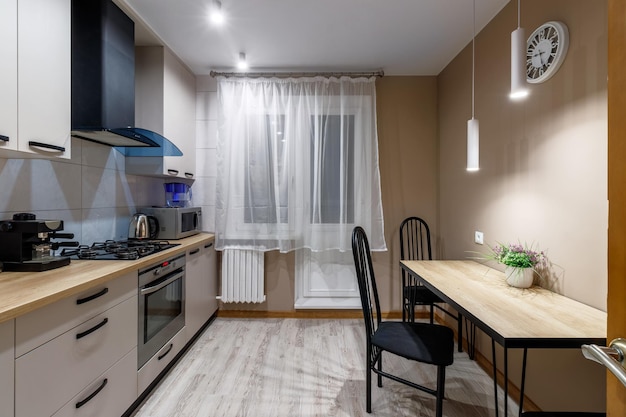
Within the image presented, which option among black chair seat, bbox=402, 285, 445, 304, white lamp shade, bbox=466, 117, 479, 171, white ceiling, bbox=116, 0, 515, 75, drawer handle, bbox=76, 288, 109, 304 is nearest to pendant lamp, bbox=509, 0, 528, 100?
white lamp shade, bbox=466, 117, 479, 171

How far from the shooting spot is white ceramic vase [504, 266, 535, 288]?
173 centimetres

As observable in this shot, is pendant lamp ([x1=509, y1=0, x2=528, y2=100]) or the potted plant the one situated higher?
pendant lamp ([x1=509, y1=0, x2=528, y2=100])

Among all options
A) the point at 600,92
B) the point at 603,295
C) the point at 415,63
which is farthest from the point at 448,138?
the point at 603,295

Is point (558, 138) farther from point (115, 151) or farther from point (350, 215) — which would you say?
point (115, 151)

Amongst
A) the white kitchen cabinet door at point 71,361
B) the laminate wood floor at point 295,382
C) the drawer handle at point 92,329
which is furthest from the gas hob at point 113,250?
the laminate wood floor at point 295,382

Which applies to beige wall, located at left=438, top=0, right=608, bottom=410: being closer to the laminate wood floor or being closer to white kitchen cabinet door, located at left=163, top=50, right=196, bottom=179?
the laminate wood floor

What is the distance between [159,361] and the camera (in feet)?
6.92

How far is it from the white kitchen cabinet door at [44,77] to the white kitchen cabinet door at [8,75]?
0.9 inches

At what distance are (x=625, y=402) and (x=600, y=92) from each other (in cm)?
144

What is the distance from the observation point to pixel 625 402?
1.92 ft

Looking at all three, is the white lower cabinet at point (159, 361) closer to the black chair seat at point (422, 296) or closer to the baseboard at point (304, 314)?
the baseboard at point (304, 314)

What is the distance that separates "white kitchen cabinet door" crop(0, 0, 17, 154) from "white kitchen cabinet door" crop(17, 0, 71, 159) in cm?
2

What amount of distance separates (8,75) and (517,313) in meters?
2.47

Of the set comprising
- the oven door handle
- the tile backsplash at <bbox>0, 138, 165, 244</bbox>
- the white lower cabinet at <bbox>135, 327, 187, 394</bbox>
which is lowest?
the white lower cabinet at <bbox>135, 327, 187, 394</bbox>
